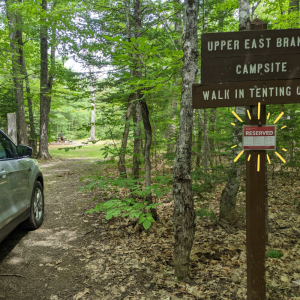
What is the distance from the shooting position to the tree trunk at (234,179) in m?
4.23

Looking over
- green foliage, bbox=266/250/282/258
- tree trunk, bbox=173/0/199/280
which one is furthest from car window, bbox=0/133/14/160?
green foliage, bbox=266/250/282/258

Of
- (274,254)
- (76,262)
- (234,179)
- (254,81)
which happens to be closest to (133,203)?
(76,262)

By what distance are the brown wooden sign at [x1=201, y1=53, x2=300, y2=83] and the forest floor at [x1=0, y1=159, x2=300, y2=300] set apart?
2291 mm

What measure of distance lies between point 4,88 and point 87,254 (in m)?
15.0

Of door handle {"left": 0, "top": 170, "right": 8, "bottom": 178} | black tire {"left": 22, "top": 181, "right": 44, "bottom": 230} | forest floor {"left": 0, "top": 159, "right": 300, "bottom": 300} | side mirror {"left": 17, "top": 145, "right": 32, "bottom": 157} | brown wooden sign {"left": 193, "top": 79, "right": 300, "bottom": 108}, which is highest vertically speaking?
brown wooden sign {"left": 193, "top": 79, "right": 300, "bottom": 108}

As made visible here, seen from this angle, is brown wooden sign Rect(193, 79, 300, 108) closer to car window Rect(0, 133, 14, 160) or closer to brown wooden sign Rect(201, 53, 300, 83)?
brown wooden sign Rect(201, 53, 300, 83)

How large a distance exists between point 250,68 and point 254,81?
129mm

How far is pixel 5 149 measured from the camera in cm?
370

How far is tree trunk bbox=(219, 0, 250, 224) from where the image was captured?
4230 mm

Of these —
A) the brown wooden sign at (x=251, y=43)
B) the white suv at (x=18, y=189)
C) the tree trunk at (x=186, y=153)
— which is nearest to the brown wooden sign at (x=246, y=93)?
the brown wooden sign at (x=251, y=43)

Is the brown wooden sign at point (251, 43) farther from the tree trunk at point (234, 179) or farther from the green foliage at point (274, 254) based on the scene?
the green foliage at point (274, 254)

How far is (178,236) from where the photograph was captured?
3305 mm

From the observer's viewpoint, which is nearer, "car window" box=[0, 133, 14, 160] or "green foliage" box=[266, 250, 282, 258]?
"car window" box=[0, 133, 14, 160]

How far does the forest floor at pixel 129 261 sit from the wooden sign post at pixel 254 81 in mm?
1080
